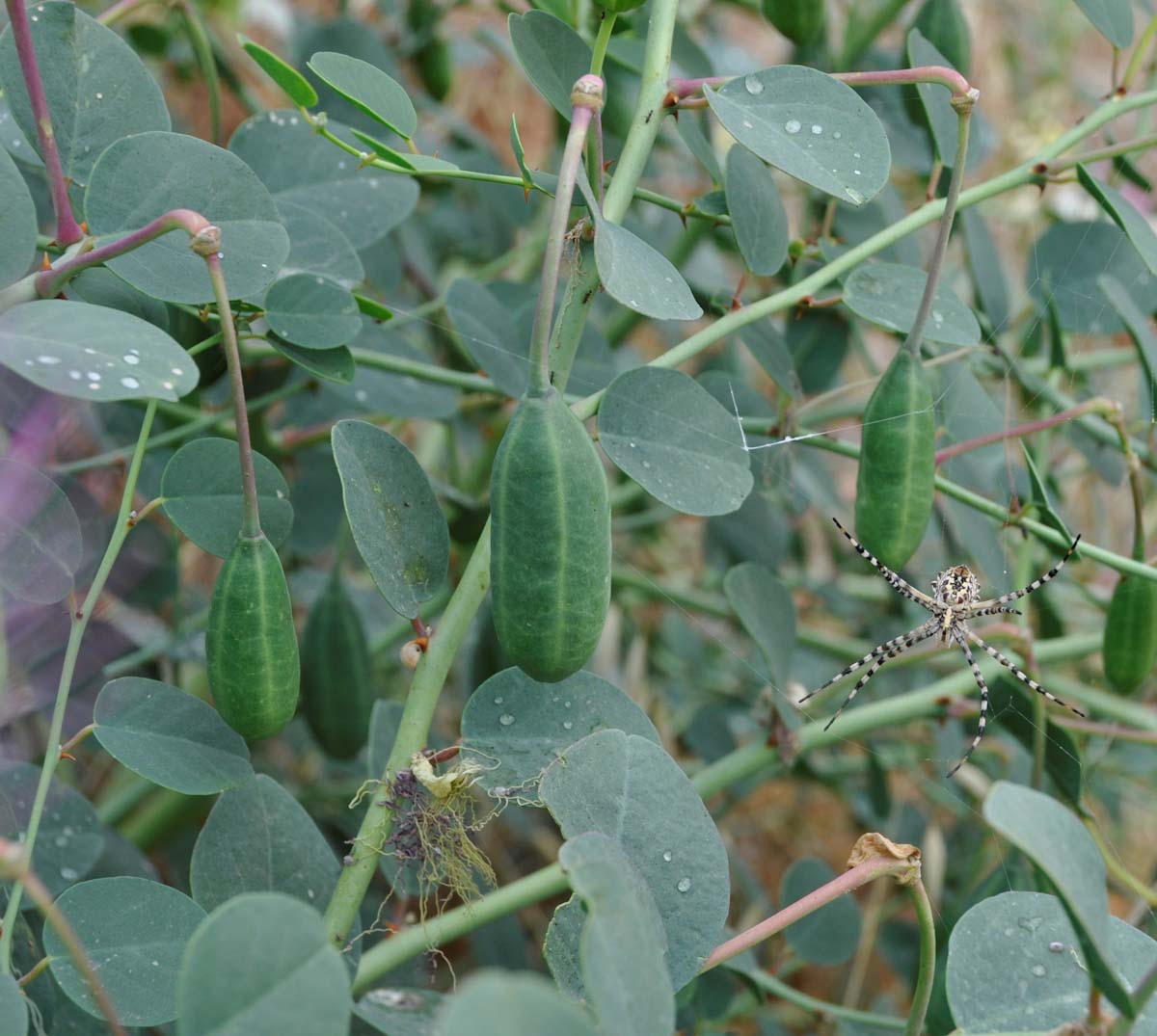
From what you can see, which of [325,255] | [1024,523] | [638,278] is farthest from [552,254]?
[1024,523]

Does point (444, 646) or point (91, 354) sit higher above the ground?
point (91, 354)

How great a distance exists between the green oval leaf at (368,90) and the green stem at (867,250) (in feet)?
0.56

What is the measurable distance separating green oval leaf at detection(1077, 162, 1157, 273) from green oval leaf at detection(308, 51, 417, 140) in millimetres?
378

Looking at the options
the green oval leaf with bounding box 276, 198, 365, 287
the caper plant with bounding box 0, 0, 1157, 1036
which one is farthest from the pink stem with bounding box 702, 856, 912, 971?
the green oval leaf with bounding box 276, 198, 365, 287

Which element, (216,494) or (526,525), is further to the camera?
(216,494)

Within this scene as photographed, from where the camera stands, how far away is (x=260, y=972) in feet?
1.16

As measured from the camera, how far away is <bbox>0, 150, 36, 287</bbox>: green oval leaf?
52 centimetres

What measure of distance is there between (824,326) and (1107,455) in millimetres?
256

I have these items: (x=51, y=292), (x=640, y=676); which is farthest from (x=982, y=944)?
(x=640, y=676)

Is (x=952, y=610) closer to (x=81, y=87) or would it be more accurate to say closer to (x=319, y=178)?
(x=319, y=178)

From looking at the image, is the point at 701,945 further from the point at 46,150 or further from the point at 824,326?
the point at 824,326

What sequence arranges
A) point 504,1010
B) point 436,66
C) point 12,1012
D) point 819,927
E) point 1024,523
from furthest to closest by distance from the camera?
point 436,66 < point 819,927 < point 1024,523 < point 12,1012 < point 504,1010

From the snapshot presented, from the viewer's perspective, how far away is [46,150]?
1.71 feet

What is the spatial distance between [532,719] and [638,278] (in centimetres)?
22
